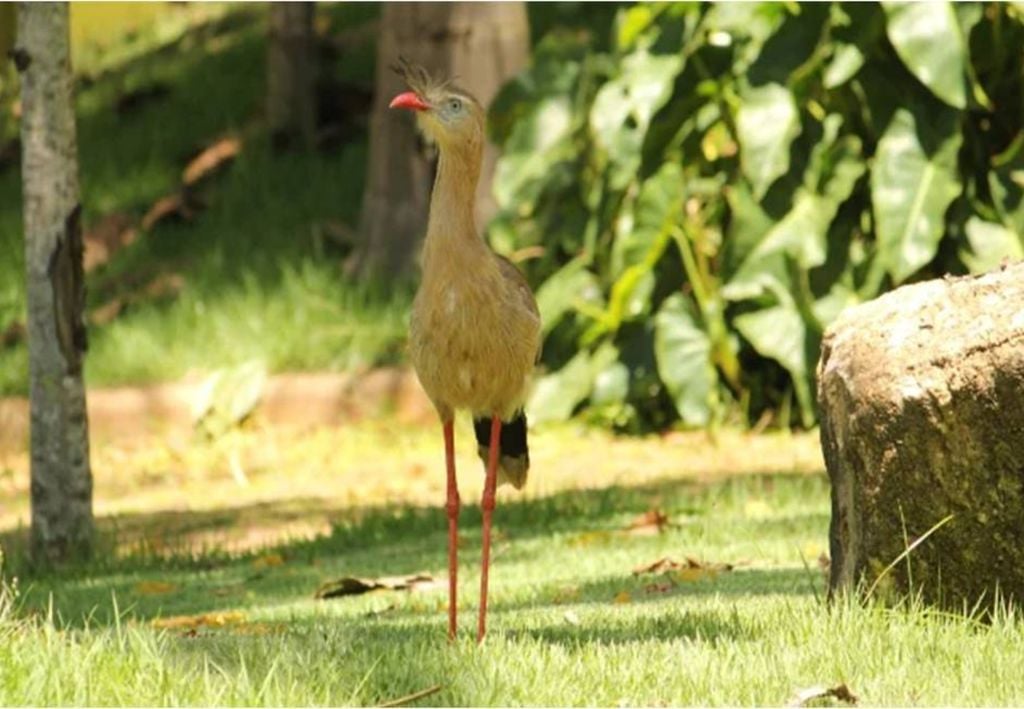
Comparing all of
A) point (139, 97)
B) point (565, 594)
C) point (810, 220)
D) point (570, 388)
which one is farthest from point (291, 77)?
point (565, 594)

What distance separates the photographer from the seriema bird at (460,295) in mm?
6645

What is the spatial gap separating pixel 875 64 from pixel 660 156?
139 cm

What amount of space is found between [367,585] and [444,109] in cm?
218

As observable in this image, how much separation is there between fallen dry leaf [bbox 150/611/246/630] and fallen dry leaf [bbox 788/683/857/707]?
2585 millimetres

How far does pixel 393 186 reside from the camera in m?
15.3

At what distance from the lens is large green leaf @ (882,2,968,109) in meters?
11.8

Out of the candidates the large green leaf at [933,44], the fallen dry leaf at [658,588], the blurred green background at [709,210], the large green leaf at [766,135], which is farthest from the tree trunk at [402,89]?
the fallen dry leaf at [658,588]

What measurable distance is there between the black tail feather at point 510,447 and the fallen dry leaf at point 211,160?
10.7 metres

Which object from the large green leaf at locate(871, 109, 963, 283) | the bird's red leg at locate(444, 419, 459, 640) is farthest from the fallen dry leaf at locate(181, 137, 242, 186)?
the bird's red leg at locate(444, 419, 459, 640)

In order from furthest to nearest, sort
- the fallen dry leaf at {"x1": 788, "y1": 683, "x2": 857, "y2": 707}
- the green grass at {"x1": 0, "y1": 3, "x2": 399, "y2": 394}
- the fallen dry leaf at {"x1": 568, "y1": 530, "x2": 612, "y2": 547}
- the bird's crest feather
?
the green grass at {"x1": 0, "y1": 3, "x2": 399, "y2": 394}
the fallen dry leaf at {"x1": 568, "y1": 530, "x2": 612, "y2": 547}
the bird's crest feather
the fallen dry leaf at {"x1": 788, "y1": 683, "x2": 857, "y2": 707}

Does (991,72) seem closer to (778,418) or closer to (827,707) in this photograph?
(778,418)

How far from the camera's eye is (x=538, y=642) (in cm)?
575

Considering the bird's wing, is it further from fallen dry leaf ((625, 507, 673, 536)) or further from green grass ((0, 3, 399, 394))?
green grass ((0, 3, 399, 394))

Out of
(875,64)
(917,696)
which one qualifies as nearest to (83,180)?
(875,64)
